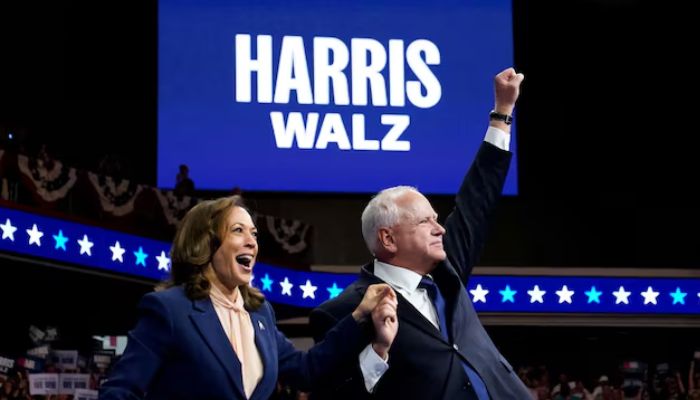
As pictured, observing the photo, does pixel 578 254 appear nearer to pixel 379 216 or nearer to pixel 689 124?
pixel 689 124

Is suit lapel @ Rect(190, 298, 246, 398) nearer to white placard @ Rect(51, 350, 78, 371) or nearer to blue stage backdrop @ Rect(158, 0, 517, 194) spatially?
white placard @ Rect(51, 350, 78, 371)

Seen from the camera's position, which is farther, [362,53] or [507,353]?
[507,353]

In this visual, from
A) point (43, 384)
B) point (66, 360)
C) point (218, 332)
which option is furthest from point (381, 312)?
point (66, 360)

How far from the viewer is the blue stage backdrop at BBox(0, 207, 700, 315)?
11719 millimetres

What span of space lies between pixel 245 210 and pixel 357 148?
11.6 metres

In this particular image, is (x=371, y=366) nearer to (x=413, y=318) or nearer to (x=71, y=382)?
(x=413, y=318)

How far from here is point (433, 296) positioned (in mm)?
3742

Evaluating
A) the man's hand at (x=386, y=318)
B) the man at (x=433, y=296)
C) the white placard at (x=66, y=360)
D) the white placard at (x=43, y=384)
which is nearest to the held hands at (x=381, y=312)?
the man's hand at (x=386, y=318)

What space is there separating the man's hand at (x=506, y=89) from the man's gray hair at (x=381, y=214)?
41 cm

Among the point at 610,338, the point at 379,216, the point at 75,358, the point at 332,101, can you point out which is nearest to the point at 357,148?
the point at 332,101

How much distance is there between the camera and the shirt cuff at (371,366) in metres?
3.40

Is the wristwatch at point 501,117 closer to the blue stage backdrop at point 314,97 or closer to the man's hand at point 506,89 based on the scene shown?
the man's hand at point 506,89

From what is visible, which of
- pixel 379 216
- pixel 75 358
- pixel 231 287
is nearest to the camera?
pixel 231 287

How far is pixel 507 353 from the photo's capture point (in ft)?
52.5
